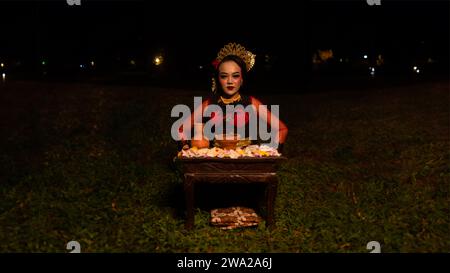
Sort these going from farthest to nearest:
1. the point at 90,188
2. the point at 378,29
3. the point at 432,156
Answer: the point at 378,29
the point at 432,156
the point at 90,188

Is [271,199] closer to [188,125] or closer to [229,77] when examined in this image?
[188,125]

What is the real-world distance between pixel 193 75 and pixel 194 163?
27.7m

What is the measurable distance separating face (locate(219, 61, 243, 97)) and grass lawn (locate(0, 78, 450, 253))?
1.79m

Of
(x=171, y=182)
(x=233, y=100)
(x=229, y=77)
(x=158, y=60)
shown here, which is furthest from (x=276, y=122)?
(x=158, y=60)

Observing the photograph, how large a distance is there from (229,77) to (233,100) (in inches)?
12.0

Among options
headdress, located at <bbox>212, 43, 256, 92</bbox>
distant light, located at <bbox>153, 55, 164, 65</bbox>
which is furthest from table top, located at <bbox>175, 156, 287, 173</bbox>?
distant light, located at <bbox>153, 55, 164, 65</bbox>

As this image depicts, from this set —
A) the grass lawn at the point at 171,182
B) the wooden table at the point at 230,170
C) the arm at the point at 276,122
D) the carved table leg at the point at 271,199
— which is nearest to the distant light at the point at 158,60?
the grass lawn at the point at 171,182

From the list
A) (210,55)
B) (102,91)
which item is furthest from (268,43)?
(102,91)

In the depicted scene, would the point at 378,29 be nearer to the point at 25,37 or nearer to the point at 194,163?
the point at 25,37

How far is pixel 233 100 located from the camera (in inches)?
216

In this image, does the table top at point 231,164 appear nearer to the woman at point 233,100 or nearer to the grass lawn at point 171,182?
the woman at point 233,100

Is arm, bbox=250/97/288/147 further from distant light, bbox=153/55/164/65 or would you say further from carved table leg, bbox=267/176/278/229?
distant light, bbox=153/55/164/65
